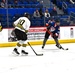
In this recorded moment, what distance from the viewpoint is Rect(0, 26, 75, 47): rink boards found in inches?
405

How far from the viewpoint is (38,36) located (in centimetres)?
1122

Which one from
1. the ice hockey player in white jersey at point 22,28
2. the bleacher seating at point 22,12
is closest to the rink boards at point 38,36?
the bleacher seating at point 22,12

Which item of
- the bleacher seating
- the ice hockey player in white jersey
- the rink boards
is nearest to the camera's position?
the ice hockey player in white jersey

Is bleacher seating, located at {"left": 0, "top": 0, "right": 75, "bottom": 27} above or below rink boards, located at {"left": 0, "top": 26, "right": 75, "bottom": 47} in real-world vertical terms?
above

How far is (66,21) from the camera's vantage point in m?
11.9

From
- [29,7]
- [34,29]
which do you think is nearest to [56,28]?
[34,29]

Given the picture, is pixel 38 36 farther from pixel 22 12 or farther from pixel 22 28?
pixel 22 28

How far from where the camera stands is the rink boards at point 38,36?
10281 millimetres

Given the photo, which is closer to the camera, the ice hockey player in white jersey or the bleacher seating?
the ice hockey player in white jersey

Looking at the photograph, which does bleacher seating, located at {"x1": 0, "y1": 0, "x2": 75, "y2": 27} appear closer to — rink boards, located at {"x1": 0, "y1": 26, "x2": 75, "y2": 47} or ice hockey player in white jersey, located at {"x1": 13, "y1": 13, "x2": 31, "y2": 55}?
rink boards, located at {"x1": 0, "y1": 26, "x2": 75, "y2": 47}

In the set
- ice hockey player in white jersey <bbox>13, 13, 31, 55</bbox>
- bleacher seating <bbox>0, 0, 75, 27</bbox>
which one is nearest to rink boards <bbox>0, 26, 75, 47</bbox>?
bleacher seating <bbox>0, 0, 75, 27</bbox>

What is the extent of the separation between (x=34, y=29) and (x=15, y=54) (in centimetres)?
354

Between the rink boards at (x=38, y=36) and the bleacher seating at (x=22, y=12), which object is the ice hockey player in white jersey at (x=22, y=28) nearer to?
the rink boards at (x=38, y=36)

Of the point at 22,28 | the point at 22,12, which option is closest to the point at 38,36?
the point at 22,12
